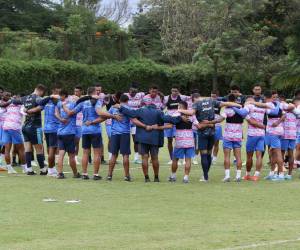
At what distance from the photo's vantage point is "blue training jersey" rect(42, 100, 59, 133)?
18.5 metres

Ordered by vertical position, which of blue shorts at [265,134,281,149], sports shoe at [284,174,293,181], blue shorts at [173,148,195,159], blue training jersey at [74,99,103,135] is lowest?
sports shoe at [284,174,293,181]

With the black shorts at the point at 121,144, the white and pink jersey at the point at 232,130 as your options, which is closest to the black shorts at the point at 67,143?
the black shorts at the point at 121,144

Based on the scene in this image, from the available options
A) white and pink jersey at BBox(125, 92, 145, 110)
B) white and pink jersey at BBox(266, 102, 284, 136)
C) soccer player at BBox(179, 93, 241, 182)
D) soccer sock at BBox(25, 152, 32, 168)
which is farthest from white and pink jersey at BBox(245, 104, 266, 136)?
soccer sock at BBox(25, 152, 32, 168)

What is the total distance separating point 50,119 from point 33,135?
56 cm

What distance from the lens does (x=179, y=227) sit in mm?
11312

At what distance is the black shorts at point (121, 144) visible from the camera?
17.4 meters

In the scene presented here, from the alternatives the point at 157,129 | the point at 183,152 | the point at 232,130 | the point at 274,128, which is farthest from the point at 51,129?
the point at 274,128

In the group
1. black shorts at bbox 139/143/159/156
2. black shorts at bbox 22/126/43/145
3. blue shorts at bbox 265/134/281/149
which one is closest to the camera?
black shorts at bbox 139/143/159/156

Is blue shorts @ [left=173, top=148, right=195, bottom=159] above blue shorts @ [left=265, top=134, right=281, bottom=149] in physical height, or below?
below

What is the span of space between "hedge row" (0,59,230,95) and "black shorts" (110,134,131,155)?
1216 inches

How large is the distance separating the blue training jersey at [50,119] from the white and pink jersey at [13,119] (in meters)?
0.84

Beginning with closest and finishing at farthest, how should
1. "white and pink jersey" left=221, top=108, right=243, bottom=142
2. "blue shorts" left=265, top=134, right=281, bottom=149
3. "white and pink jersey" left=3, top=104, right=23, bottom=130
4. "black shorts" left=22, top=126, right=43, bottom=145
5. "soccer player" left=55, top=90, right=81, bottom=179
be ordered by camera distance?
"white and pink jersey" left=221, top=108, right=243, bottom=142 < "soccer player" left=55, top=90, right=81, bottom=179 < "blue shorts" left=265, top=134, right=281, bottom=149 < "black shorts" left=22, top=126, right=43, bottom=145 < "white and pink jersey" left=3, top=104, right=23, bottom=130

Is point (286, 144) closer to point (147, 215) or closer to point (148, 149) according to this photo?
point (148, 149)

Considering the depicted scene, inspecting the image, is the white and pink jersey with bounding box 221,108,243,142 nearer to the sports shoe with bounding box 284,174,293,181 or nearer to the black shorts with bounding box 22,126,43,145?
the sports shoe with bounding box 284,174,293,181
